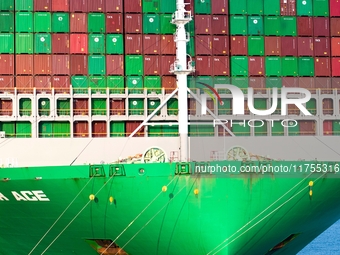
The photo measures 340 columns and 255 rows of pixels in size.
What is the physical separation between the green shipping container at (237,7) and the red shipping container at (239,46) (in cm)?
111

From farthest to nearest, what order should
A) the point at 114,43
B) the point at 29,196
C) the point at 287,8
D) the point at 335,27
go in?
the point at 335,27 → the point at 287,8 → the point at 114,43 → the point at 29,196

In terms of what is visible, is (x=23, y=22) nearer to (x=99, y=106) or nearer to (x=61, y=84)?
(x=61, y=84)

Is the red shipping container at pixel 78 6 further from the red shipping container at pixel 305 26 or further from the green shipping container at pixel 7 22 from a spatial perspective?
the red shipping container at pixel 305 26

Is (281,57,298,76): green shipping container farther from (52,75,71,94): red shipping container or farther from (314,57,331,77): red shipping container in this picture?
(52,75,71,94): red shipping container

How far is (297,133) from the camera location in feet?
112

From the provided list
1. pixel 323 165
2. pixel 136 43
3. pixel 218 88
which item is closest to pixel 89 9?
pixel 136 43

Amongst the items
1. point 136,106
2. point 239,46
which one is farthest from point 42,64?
point 239,46

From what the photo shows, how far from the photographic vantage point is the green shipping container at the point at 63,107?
3647 centimetres

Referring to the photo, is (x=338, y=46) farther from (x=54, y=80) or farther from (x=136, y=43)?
(x=54, y=80)

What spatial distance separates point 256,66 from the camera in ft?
121

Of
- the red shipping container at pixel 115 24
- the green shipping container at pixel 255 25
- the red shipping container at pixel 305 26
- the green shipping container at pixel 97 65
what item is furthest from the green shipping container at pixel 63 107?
the red shipping container at pixel 305 26

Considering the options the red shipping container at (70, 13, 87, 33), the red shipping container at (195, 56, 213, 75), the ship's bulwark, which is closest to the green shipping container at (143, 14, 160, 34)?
the red shipping container at (195, 56, 213, 75)

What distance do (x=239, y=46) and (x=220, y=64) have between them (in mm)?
1076

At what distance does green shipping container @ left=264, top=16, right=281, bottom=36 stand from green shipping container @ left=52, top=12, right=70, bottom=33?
312 inches
